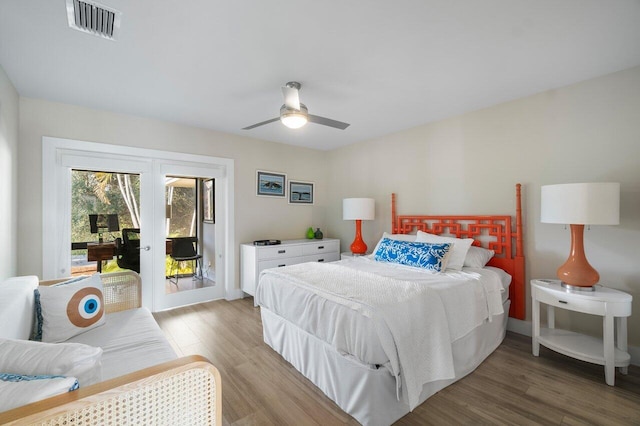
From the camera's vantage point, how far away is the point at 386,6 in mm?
1631

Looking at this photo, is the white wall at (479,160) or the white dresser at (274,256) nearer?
the white wall at (479,160)

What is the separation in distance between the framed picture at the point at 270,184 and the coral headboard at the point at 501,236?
2.44 metres

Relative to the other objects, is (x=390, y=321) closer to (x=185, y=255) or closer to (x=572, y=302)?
(x=572, y=302)

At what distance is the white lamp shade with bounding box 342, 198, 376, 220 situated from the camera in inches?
164

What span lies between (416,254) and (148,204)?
3.31 metres

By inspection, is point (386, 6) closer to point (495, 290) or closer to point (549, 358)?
point (495, 290)

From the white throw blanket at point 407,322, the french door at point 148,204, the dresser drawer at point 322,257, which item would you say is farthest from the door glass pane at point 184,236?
the white throw blanket at point 407,322

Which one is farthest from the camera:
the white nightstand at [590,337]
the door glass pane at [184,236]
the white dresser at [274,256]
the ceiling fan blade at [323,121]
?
the white dresser at [274,256]

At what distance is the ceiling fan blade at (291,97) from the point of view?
2.29 m

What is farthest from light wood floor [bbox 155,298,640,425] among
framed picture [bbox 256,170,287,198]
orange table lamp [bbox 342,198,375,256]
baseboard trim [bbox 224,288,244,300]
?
framed picture [bbox 256,170,287,198]

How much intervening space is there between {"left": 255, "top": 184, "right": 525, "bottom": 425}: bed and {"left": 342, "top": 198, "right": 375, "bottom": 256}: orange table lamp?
111 cm

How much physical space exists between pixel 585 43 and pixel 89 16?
11.0ft

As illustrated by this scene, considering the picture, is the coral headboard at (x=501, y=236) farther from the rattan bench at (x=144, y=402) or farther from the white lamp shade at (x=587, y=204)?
the rattan bench at (x=144, y=402)

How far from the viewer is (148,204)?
3537 mm
